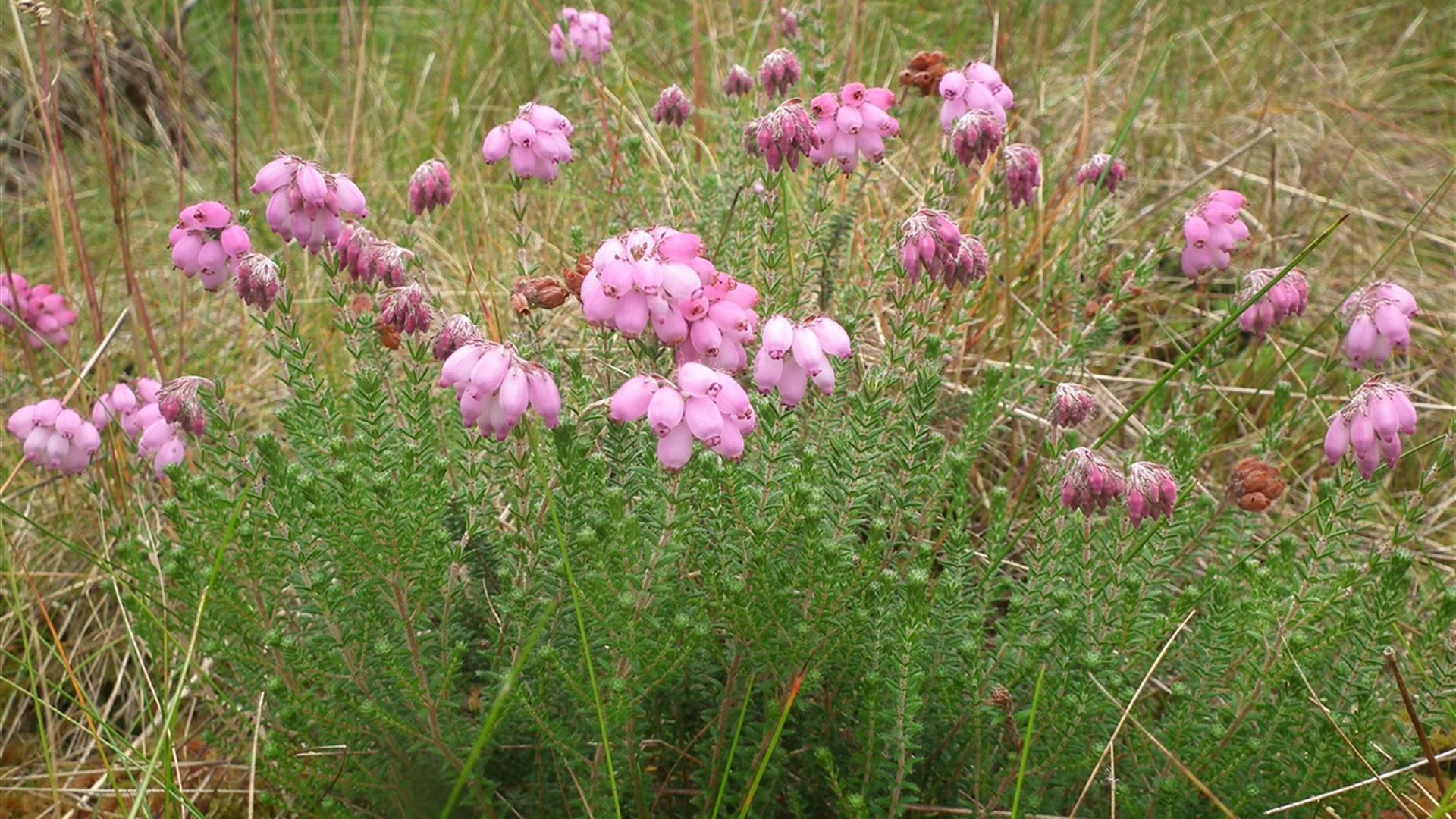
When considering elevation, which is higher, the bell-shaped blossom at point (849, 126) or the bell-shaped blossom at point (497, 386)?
the bell-shaped blossom at point (849, 126)

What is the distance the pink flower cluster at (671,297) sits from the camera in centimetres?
→ 240

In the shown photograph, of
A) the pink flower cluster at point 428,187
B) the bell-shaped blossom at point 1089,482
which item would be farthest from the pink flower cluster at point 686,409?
the pink flower cluster at point 428,187

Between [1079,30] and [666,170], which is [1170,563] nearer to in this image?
[666,170]

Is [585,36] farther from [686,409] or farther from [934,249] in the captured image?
[686,409]

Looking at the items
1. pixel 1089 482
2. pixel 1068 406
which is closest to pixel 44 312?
pixel 1068 406

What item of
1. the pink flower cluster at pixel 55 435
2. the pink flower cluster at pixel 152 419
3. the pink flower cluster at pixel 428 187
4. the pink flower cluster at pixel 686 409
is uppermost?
the pink flower cluster at pixel 686 409

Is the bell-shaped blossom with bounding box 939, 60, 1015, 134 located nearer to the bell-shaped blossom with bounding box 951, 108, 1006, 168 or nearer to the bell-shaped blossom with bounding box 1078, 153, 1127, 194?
the bell-shaped blossom with bounding box 951, 108, 1006, 168

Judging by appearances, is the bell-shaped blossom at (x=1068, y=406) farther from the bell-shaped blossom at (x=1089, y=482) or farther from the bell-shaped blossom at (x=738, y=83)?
the bell-shaped blossom at (x=738, y=83)

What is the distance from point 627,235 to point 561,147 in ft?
2.98

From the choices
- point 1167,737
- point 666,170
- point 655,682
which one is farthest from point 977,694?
point 666,170

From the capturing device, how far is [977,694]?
9.43 ft

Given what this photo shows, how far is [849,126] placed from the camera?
130 inches

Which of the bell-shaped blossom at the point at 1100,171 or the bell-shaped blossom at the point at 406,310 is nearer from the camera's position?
the bell-shaped blossom at the point at 406,310

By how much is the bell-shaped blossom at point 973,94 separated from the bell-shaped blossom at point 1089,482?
122 centimetres
